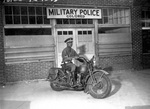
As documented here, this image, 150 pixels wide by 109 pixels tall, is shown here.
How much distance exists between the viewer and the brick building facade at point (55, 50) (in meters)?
6.86

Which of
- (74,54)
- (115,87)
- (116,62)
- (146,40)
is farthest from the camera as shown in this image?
(146,40)

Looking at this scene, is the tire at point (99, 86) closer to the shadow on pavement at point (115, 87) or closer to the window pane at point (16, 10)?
the shadow on pavement at point (115, 87)

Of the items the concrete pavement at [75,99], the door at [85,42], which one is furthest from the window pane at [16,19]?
the concrete pavement at [75,99]

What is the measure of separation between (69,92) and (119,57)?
4.29 metres

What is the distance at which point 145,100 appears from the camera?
14.4 ft

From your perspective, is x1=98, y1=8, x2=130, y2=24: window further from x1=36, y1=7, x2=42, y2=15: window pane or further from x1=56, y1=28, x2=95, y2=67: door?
x1=36, y1=7, x2=42, y2=15: window pane

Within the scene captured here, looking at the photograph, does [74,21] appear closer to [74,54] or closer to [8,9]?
[74,54]

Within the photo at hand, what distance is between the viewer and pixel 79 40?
7.88 meters

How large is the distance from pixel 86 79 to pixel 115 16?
5092mm

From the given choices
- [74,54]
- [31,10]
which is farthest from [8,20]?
[74,54]

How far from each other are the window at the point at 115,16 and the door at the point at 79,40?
106 centimetres

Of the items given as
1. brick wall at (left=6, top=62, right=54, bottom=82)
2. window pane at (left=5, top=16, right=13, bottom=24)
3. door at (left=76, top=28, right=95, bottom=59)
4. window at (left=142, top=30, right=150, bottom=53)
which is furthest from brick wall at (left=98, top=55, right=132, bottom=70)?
window pane at (left=5, top=16, right=13, bottom=24)

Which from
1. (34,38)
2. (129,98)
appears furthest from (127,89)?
(34,38)

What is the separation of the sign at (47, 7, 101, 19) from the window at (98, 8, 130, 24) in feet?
1.32
